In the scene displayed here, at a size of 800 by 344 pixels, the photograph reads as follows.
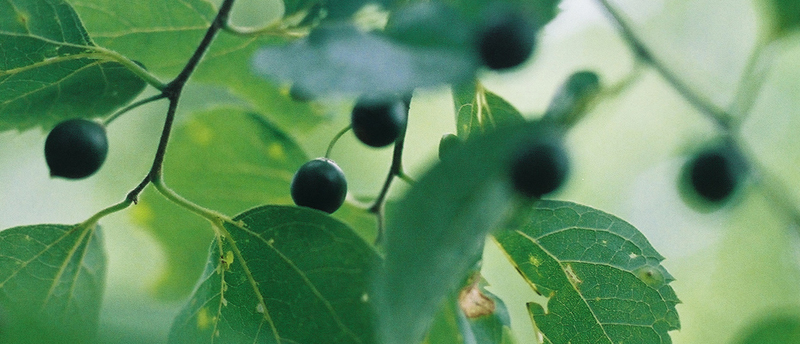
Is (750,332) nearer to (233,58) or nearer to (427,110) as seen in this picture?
(233,58)

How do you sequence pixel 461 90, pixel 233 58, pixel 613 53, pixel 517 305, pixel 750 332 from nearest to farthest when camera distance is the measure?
pixel 750 332 → pixel 461 90 → pixel 233 58 → pixel 517 305 → pixel 613 53

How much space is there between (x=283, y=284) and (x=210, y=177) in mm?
984

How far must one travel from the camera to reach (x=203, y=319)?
1367 mm

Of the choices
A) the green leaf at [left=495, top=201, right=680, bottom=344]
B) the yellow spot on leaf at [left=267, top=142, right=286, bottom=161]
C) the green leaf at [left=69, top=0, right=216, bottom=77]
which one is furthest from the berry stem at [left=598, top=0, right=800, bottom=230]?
the yellow spot on leaf at [left=267, top=142, right=286, bottom=161]

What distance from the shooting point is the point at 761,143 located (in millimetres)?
8062

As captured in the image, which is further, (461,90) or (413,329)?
(461,90)

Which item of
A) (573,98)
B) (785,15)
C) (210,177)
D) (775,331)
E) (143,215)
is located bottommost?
(143,215)

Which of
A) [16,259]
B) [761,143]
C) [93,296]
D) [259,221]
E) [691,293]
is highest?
[259,221]

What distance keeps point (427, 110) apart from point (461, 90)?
6.64m

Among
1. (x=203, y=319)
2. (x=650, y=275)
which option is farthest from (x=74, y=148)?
(x=650, y=275)

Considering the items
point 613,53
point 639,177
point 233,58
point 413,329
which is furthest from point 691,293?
point 413,329

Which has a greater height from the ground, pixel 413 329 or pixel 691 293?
pixel 413 329

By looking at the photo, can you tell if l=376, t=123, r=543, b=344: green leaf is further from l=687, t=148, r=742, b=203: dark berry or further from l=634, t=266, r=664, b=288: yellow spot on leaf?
l=634, t=266, r=664, b=288: yellow spot on leaf

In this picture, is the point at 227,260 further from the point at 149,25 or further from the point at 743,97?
the point at 743,97
